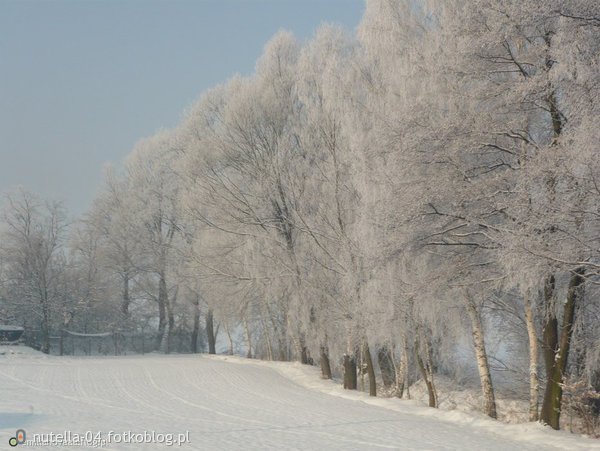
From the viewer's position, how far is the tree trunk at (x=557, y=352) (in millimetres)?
11281

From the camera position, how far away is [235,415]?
14.4m

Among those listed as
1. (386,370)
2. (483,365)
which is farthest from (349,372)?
(483,365)

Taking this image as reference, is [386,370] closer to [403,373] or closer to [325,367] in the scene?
[325,367]

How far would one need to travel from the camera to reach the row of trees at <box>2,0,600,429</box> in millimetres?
9664

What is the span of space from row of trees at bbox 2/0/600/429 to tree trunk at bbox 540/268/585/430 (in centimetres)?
3

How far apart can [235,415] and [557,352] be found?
6983 mm

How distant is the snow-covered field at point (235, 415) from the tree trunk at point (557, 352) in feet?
1.43

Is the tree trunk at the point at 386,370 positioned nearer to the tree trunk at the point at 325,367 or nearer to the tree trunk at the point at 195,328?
the tree trunk at the point at 325,367

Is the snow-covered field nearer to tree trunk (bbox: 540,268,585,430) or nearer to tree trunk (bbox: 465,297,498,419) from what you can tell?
tree trunk (bbox: 540,268,585,430)

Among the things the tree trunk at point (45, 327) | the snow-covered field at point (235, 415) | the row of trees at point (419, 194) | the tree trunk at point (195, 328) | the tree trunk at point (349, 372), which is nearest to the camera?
the row of trees at point (419, 194)

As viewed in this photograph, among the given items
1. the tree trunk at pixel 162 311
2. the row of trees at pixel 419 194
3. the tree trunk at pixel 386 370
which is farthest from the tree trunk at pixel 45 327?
the tree trunk at pixel 386 370

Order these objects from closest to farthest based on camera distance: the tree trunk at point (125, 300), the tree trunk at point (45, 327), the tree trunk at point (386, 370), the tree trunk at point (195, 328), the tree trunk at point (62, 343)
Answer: the tree trunk at point (386, 370) → the tree trunk at point (45, 327) → the tree trunk at point (195, 328) → the tree trunk at point (62, 343) → the tree trunk at point (125, 300)

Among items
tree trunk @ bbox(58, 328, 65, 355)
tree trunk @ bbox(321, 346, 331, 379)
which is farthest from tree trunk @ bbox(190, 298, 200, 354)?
tree trunk @ bbox(321, 346, 331, 379)

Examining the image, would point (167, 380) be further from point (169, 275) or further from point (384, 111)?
point (169, 275)
